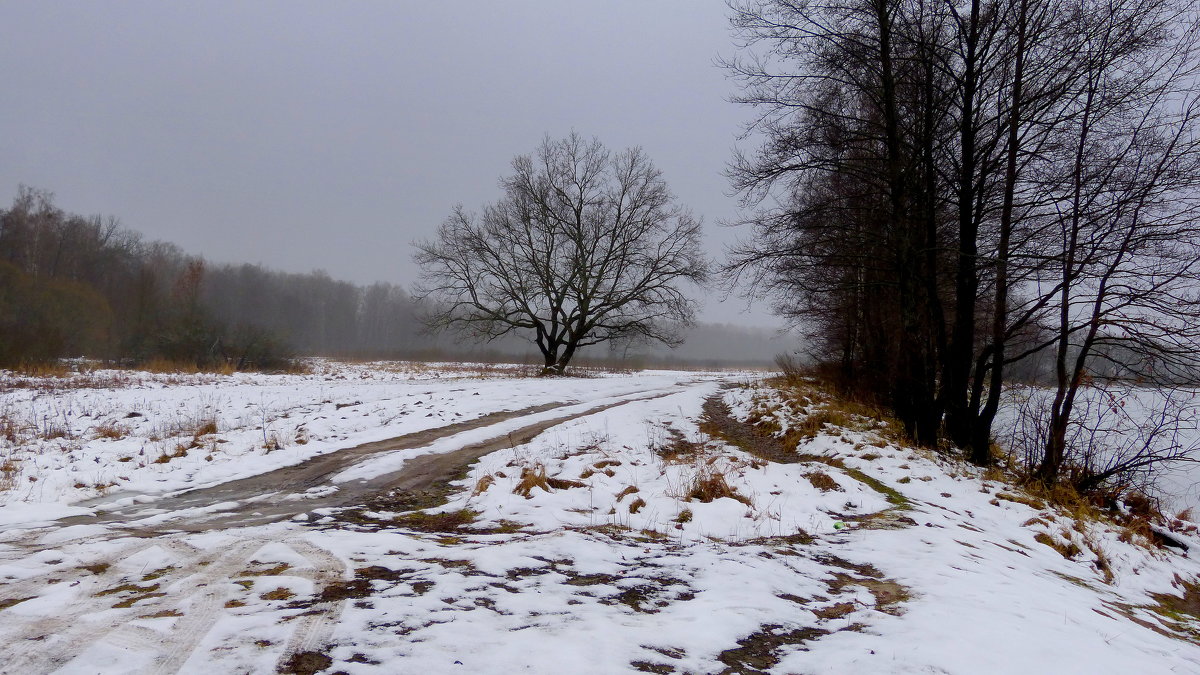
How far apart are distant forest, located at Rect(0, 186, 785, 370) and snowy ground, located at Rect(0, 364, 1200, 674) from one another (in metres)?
19.5

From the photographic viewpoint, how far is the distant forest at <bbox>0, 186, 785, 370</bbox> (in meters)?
25.9

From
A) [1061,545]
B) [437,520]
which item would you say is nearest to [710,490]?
[437,520]

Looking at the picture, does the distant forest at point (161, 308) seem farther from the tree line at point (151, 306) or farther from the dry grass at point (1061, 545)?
the dry grass at point (1061, 545)

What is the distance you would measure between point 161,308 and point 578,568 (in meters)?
Result: 40.5

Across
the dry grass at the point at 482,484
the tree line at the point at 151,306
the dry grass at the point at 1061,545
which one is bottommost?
the dry grass at the point at 1061,545

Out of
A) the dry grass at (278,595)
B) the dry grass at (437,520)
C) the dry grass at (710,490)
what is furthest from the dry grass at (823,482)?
the dry grass at (278,595)

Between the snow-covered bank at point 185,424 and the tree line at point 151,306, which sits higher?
the tree line at point 151,306

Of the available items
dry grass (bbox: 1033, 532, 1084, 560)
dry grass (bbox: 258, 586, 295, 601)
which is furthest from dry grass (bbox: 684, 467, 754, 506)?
dry grass (bbox: 258, 586, 295, 601)

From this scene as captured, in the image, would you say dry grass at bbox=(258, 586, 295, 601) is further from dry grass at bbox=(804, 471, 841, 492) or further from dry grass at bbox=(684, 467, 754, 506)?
dry grass at bbox=(804, 471, 841, 492)

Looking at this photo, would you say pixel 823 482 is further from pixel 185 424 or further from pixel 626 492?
pixel 185 424

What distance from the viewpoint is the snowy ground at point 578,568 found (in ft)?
9.06

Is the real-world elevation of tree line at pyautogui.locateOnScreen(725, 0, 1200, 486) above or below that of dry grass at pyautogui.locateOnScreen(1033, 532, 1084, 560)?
above

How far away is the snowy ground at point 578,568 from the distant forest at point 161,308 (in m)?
19.5

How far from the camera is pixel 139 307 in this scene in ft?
115
